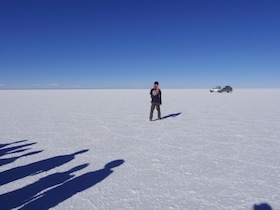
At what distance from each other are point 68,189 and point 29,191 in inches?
23.3

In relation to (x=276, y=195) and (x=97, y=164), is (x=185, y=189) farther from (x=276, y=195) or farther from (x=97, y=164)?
(x=97, y=164)

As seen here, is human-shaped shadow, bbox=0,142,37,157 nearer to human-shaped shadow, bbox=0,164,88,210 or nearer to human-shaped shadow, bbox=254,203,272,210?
human-shaped shadow, bbox=0,164,88,210

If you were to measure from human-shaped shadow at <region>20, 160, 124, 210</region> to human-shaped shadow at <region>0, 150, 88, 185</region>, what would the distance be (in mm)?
916

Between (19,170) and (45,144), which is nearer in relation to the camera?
(19,170)

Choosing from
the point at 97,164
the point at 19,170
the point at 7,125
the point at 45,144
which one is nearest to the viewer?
the point at 19,170

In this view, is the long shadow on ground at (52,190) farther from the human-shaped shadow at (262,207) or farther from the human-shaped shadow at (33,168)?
the human-shaped shadow at (262,207)

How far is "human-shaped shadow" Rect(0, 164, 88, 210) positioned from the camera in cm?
321

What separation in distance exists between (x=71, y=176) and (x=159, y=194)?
66.4 inches

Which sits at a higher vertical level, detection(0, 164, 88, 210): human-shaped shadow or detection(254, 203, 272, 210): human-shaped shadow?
detection(0, 164, 88, 210): human-shaped shadow

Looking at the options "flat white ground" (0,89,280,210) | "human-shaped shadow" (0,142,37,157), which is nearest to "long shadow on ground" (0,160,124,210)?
"flat white ground" (0,89,280,210)

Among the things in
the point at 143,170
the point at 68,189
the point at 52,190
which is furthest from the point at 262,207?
the point at 52,190

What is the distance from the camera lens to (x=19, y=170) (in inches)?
175

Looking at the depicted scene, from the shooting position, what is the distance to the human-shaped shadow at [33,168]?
4.09m

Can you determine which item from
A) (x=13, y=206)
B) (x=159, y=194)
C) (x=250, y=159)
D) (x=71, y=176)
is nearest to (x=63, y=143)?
(x=71, y=176)
